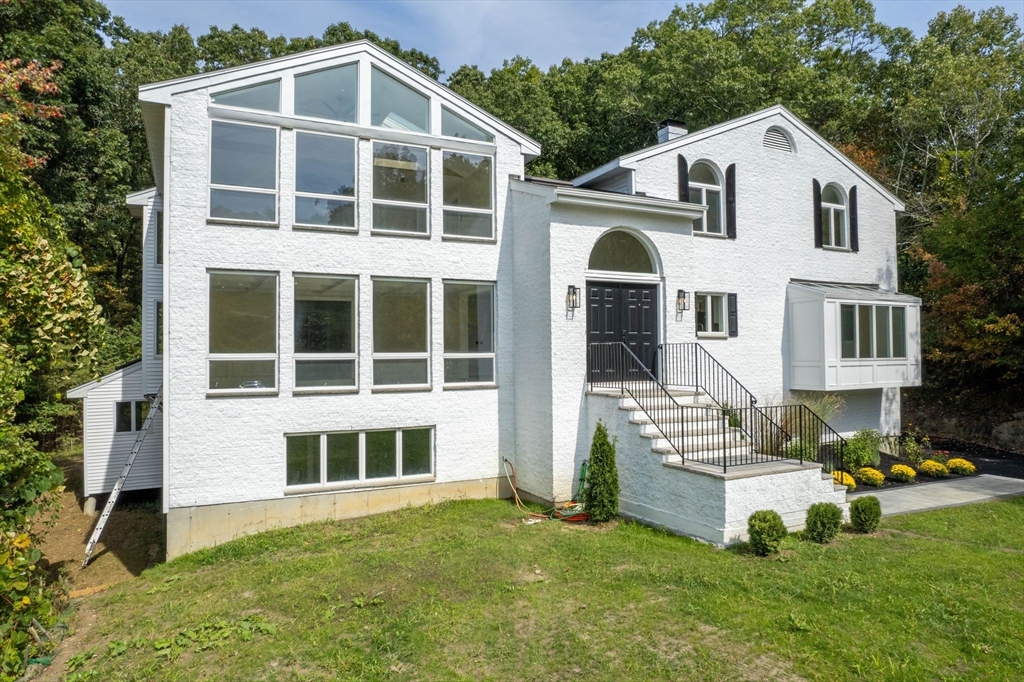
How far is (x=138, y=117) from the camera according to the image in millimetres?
22750

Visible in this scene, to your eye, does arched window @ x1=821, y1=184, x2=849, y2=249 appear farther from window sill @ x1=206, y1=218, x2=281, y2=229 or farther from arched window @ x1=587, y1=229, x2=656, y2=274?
window sill @ x1=206, y1=218, x2=281, y2=229

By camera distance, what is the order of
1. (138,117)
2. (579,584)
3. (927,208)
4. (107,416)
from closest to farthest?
(579,584) → (107,416) → (927,208) → (138,117)

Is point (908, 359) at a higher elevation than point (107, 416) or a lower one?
higher

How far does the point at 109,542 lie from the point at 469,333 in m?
7.79

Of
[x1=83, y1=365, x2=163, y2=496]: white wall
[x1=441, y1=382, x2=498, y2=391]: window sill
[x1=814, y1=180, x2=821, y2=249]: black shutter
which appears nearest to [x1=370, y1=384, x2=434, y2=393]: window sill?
[x1=441, y1=382, x2=498, y2=391]: window sill

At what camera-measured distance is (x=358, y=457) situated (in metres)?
10.8

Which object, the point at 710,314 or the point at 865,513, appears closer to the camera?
the point at 865,513

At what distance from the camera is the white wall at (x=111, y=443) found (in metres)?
12.8

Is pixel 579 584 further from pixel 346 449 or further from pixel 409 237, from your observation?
pixel 409 237

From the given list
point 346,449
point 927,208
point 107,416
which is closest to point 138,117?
point 107,416

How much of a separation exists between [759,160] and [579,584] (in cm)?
1176

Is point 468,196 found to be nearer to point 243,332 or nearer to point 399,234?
point 399,234

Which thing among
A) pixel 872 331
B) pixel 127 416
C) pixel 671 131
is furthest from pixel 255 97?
pixel 872 331

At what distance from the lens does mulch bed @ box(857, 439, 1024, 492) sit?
12.9 meters
